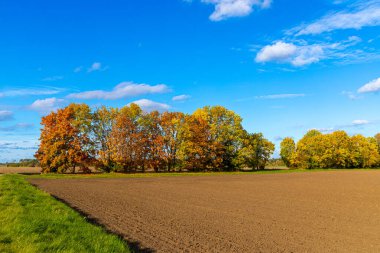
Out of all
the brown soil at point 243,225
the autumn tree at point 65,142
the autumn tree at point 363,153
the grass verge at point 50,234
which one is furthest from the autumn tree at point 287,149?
the grass verge at point 50,234

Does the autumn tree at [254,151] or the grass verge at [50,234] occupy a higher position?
the autumn tree at [254,151]

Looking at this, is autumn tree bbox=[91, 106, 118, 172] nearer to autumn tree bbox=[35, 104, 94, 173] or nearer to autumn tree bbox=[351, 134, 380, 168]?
autumn tree bbox=[35, 104, 94, 173]

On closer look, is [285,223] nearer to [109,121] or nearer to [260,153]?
[109,121]

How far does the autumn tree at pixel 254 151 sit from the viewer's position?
87.8 meters

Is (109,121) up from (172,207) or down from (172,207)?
up

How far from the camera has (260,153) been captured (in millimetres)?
98688

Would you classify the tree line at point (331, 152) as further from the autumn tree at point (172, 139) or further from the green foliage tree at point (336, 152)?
the autumn tree at point (172, 139)

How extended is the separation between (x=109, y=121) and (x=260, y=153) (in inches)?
1823

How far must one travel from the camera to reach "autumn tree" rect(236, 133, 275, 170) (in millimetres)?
87750

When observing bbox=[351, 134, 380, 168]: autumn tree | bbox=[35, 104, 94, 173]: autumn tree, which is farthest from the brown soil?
bbox=[351, 134, 380, 168]: autumn tree

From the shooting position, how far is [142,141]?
74062 mm

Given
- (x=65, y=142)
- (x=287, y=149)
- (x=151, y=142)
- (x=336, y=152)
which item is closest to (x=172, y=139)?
(x=151, y=142)

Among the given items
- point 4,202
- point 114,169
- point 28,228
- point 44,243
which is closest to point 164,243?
point 44,243

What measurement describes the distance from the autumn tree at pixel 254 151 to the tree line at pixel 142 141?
0.32m
